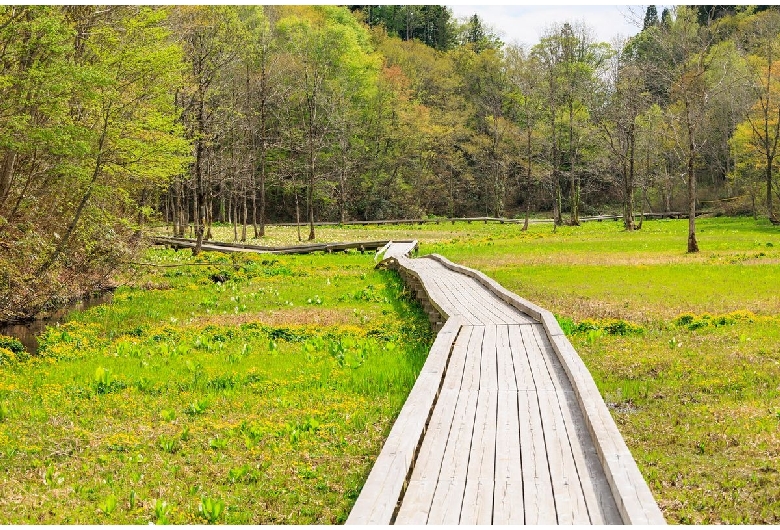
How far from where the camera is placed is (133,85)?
2423cm

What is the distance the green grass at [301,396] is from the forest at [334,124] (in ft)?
13.6

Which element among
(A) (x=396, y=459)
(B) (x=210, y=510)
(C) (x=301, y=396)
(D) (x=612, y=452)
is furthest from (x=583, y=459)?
(C) (x=301, y=396)

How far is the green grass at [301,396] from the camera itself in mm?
7855

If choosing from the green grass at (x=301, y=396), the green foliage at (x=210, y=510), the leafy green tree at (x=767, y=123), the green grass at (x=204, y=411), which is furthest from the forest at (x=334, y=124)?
the green foliage at (x=210, y=510)

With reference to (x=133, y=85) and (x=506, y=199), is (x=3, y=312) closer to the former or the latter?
(x=133, y=85)

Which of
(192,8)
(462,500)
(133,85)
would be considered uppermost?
(192,8)

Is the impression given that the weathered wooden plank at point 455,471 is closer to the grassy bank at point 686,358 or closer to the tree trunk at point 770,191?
the grassy bank at point 686,358

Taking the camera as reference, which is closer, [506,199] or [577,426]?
[577,426]

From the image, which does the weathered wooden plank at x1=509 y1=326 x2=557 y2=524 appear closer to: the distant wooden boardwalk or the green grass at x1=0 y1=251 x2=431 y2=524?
the green grass at x1=0 y1=251 x2=431 y2=524

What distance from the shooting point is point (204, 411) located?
11070 mm

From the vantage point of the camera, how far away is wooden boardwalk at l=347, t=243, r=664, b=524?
6023 mm

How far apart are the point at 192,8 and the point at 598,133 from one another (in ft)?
131

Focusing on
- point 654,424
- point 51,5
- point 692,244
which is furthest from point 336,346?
point 692,244

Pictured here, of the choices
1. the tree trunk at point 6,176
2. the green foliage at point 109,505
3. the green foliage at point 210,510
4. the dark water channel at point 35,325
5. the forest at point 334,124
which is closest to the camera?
the green foliage at point 210,510
